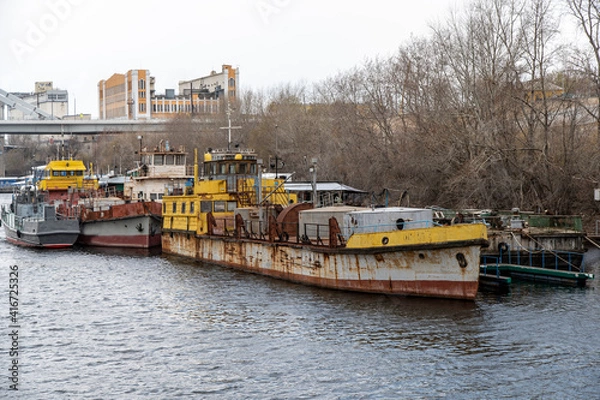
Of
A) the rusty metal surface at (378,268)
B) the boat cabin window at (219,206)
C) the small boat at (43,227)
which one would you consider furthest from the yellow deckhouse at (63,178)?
the rusty metal surface at (378,268)

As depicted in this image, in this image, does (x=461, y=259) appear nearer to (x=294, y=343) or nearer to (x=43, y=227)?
(x=294, y=343)

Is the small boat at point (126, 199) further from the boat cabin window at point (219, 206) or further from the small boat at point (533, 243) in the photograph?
the small boat at point (533, 243)

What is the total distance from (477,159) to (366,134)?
1736 cm

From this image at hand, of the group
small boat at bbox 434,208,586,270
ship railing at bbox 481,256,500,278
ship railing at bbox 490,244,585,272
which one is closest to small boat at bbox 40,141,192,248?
ship railing at bbox 481,256,500,278

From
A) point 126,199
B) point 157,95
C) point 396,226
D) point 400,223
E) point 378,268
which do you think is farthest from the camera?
point 157,95

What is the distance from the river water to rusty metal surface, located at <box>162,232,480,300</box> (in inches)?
20.3

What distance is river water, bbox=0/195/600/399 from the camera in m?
18.4

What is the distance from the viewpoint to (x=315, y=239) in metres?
31.2

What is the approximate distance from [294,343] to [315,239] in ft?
31.2

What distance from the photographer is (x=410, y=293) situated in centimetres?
2683

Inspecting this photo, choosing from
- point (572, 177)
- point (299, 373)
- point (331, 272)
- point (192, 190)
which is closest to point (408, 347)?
point (299, 373)

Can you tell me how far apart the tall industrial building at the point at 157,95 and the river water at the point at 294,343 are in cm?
10343

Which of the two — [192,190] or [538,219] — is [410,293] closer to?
[538,219]

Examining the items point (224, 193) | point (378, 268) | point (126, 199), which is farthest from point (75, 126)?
point (378, 268)
